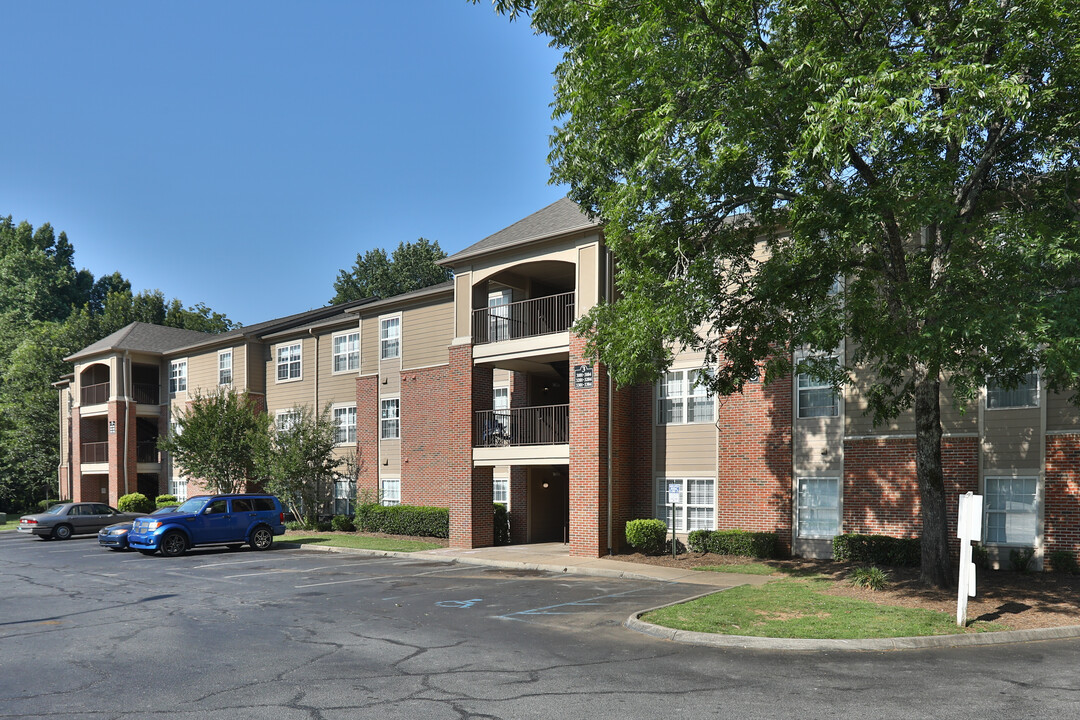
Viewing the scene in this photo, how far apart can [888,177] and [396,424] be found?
71.1 feet

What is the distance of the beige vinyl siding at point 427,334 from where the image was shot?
2961cm

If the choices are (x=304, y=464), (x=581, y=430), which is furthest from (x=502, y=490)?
(x=304, y=464)

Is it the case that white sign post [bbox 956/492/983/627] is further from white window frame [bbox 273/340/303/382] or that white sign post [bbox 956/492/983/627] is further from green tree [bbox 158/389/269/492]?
white window frame [bbox 273/340/303/382]

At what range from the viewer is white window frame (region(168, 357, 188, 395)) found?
139ft

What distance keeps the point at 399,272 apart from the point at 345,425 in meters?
30.5

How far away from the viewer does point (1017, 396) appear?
57.4 ft

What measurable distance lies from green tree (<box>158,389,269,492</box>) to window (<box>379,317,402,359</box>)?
5.87 m

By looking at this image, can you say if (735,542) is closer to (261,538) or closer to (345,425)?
(261,538)

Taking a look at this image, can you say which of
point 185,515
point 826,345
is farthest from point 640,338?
point 185,515

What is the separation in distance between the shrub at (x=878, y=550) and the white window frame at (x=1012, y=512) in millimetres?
1505

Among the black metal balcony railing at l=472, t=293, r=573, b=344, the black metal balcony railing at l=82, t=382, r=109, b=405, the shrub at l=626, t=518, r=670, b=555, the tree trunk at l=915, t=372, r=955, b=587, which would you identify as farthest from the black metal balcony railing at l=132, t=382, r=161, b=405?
the tree trunk at l=915, t=372, r=955, b=587

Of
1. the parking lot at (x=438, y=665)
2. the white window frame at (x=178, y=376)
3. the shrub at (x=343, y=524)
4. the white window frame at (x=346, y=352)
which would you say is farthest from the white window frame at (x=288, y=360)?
the parking lot at (x=438, y=665)

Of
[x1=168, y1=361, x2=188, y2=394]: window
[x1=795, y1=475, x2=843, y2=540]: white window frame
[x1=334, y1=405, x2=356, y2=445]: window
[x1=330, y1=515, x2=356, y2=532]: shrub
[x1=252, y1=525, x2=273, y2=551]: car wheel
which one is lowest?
[x1=330, y1=515, x2=356, y2=532]: shrub

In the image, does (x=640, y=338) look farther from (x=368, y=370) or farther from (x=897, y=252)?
(x=368, y=370)
